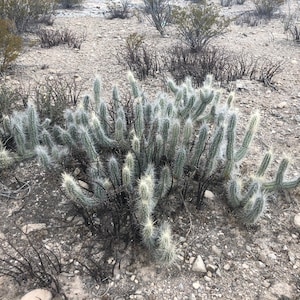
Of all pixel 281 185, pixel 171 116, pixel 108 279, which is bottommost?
pixel 108 279

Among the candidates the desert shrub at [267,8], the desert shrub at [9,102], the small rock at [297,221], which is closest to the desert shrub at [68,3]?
the desert shrub at [267,8]

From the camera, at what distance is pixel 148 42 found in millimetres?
8102

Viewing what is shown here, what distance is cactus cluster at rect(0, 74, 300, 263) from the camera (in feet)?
9.59

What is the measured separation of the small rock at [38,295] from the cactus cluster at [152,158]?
0.70m

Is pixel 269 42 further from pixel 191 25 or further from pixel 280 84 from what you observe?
pixel 280 84

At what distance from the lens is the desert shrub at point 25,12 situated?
793 centimetres

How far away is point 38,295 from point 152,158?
1.49m

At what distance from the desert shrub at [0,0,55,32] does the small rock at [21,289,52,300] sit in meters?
6.63

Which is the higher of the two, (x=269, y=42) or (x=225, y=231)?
(x=269, y=42)

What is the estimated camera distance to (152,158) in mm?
3391

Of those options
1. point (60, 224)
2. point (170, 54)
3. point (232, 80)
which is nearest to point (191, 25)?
point (170, 54)

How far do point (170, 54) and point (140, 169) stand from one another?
430 cm

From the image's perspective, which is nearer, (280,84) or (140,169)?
(140,169)

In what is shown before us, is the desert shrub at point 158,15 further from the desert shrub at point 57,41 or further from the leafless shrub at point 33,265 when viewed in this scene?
the leafless shrub at point 33,265
